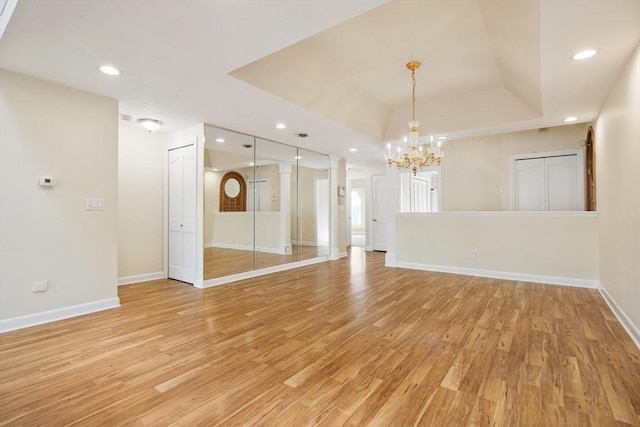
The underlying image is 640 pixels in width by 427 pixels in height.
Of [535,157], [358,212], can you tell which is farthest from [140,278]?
[358,212]

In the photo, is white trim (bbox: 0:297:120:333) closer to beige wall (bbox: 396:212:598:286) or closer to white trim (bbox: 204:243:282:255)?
white trim (bbox: 204:243:282:255)

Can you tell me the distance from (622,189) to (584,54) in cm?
145

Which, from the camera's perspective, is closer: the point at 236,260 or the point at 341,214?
the point at 236,260

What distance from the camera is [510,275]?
5.21 m

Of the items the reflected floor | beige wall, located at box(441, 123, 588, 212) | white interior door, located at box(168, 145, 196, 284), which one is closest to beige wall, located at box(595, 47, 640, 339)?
beige wall, located at box(441, 123, 588, 212)

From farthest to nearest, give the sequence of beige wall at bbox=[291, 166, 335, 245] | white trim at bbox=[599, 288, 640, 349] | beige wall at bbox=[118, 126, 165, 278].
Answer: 1. beige wall at bbox=[291, 166, 335, 245]
2. beige wall at bbox=[118, 126, 165, 278]
3. white trim at bbox=[599, 288, 640, 349]

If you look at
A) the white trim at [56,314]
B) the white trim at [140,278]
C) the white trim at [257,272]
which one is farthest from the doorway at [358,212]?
the white trim at [56,314]

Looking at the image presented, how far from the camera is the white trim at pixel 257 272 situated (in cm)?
478

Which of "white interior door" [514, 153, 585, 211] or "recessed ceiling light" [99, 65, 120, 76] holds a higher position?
"recessed ceiling light" [99, 65, 120, 76]

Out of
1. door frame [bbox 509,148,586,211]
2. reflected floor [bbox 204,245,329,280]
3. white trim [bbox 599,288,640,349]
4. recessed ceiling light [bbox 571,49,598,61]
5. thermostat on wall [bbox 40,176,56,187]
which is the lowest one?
white trim [bbox 599,288,640,349]

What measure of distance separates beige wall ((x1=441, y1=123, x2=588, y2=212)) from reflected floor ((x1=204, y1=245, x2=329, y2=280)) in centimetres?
364

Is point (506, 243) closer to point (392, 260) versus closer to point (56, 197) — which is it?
point (392, 260)

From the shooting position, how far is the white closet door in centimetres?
587

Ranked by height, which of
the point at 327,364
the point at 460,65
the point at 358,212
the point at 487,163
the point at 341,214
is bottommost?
the point at 327,364
